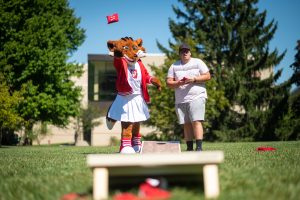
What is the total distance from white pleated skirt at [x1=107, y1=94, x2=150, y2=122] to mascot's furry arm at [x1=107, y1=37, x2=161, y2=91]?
2.26 ft

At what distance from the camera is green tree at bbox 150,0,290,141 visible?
2786cm

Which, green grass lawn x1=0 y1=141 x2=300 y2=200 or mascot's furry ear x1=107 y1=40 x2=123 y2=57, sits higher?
mascot's furry ear x1=107 y1=40 x2=123 y2=57

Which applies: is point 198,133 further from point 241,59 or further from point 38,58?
point 241,59

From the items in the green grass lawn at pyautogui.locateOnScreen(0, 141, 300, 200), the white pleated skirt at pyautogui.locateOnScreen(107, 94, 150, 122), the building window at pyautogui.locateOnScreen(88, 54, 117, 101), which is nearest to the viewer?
the green grass lawn at pyautogui.locateOnScreen(0, 141, 300, 200)

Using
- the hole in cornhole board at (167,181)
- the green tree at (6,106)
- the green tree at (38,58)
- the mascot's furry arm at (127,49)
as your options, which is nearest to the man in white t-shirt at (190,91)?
the mascot's furry arm at (127,49)

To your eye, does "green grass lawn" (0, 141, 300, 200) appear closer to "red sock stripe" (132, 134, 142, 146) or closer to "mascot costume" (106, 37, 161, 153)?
"mascot costume" (106, 37, 161, 153)

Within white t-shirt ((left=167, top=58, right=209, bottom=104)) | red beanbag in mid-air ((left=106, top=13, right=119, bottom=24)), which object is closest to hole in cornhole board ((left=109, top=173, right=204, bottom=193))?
white t-shirt ((left=167, top=58, right=209, bottom=104))

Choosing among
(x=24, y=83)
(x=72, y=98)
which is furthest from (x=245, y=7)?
(x=24, y=83)

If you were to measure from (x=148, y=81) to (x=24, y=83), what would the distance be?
17.4 m

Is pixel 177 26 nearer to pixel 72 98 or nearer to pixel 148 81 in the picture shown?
pixel 72 98

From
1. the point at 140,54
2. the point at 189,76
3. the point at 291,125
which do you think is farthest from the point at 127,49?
the point at 291,125

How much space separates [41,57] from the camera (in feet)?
72.6

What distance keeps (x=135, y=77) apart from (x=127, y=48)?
55 centimetres

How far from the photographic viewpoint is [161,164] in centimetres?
267
